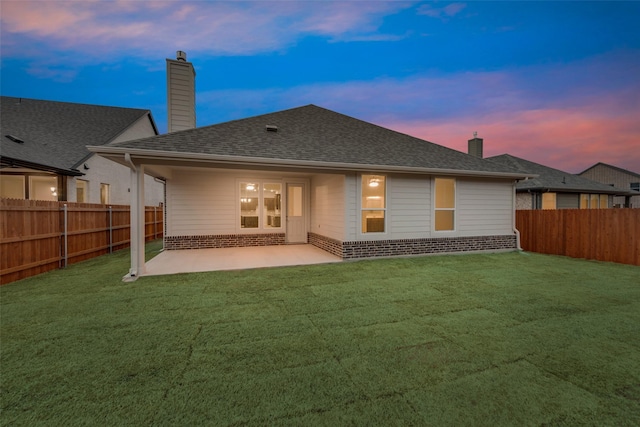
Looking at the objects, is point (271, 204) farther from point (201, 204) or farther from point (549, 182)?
point (549, 182)

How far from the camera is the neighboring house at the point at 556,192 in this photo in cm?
1330

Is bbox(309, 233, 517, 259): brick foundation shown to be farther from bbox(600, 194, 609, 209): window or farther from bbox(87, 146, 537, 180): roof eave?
bbox(600, 194, 609, 209): window

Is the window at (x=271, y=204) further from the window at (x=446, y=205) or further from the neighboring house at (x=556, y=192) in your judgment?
the neighboring house at (x=556, y=192)

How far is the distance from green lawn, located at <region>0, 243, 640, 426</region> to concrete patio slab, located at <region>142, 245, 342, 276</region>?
1289mm

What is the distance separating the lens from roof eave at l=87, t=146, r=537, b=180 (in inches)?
216

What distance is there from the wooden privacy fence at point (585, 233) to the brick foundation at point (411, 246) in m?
0.85

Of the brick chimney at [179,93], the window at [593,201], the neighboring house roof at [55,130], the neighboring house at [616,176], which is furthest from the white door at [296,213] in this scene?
the neighboring house at [616,176]

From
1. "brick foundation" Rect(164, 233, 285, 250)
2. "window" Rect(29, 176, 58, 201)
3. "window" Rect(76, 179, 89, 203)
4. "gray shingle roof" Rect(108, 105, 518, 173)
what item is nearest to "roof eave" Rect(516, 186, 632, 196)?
"gray shingle roof" Rect(108, 105, 518, 173)

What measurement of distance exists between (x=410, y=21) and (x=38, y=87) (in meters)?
69.3

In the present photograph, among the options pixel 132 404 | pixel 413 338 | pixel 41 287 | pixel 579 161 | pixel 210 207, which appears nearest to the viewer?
pixel 132 404

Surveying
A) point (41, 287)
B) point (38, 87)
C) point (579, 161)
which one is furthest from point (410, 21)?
point (38, 87)

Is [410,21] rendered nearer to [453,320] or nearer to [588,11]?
[588,11]

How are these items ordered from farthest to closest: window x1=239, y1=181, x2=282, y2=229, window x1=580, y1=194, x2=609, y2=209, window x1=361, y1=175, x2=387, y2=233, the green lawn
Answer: window x1=580, y1=194, x2=609, y2=209, window x1=239, y1=181, x2=282, y2=229, window x1=361, y1=175, x2=387, y2=233, the green lawn

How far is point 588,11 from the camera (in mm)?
10078
